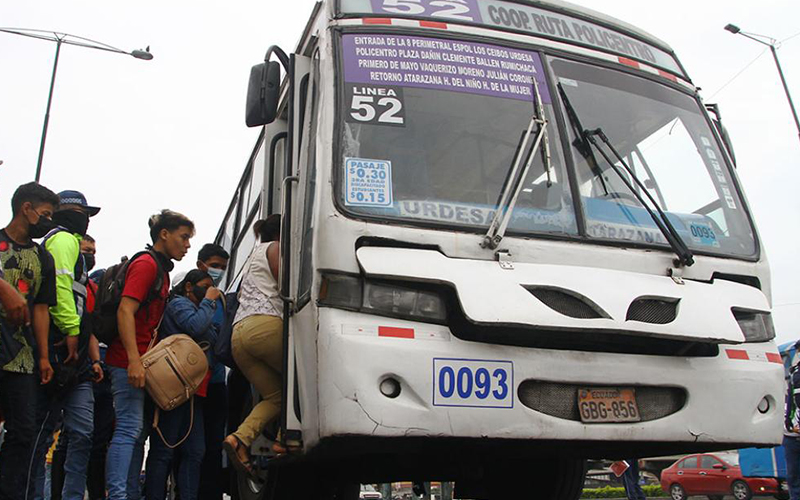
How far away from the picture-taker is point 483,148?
4.01m

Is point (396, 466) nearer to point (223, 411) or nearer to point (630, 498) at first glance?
point (223, 411)

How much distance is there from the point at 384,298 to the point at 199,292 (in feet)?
7.86

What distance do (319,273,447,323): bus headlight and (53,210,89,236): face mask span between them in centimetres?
239

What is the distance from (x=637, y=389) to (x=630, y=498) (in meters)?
6.48

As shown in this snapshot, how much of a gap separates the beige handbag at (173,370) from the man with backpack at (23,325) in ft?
1.95

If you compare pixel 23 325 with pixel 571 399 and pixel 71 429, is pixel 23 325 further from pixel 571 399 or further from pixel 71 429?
pixel 571 399

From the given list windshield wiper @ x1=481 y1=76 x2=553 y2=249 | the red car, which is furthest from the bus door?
the red car

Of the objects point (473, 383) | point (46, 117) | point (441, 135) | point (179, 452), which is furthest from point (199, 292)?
point (46, 117)

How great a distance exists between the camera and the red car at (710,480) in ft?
67.2

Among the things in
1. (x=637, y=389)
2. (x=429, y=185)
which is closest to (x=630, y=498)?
(x=637, y=389)

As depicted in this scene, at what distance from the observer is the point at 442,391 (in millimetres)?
3299

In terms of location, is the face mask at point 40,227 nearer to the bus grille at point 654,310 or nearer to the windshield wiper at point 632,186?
the windshield wiper at point 632,186

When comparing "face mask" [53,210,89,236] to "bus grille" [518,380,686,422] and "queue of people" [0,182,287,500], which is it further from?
"bus grille" [518,380,686,422]

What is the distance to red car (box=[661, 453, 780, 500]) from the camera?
2047 cm
